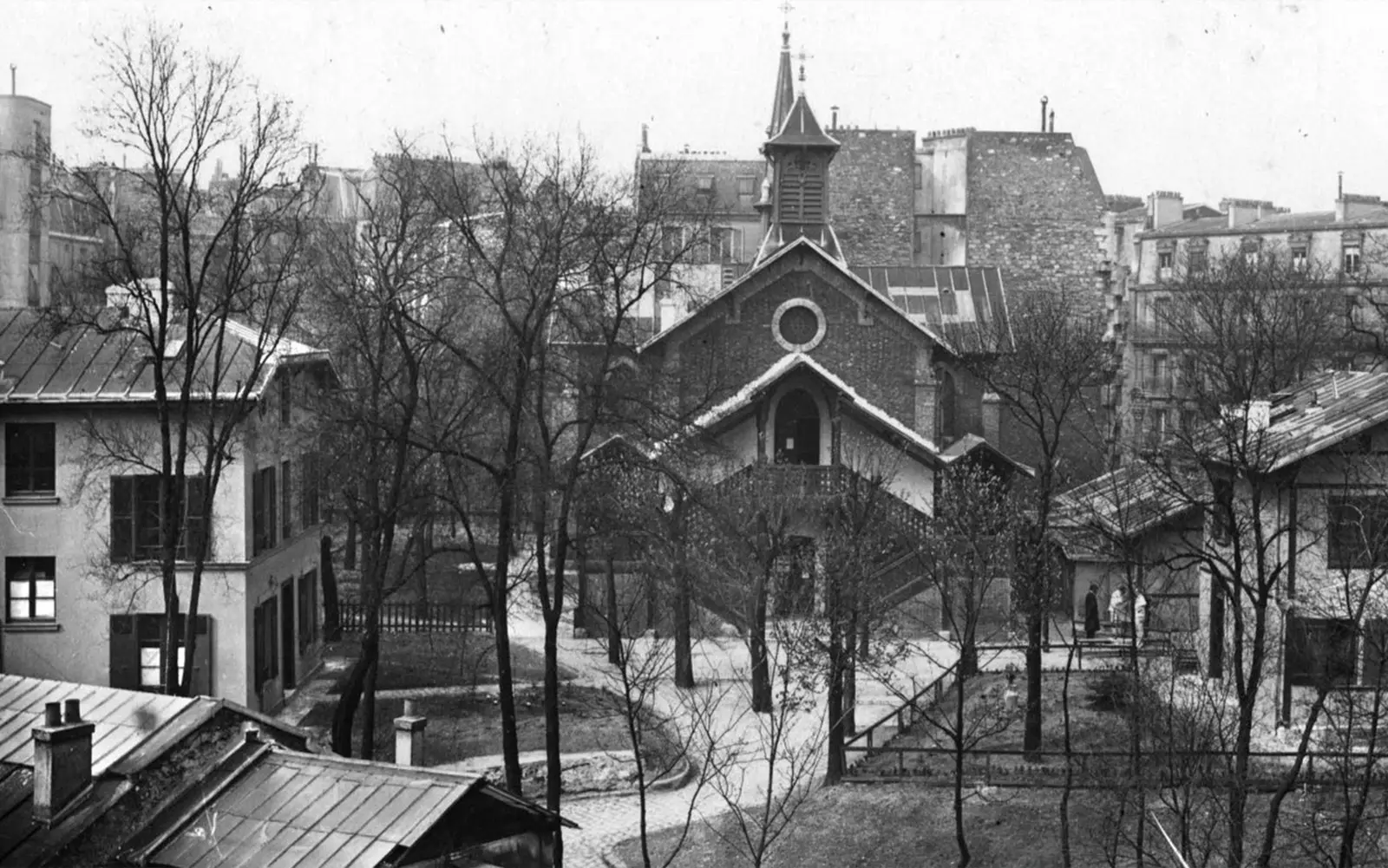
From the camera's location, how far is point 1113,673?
31344mm

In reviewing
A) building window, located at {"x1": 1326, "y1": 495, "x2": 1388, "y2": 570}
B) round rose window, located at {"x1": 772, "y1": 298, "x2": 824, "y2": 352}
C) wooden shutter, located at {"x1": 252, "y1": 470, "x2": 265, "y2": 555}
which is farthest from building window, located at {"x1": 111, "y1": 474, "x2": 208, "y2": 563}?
round rose window, located at {"x1": 772, "y1": 298, "x2": 824, "y2": 352}

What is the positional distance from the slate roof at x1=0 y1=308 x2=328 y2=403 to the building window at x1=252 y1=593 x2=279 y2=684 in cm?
487

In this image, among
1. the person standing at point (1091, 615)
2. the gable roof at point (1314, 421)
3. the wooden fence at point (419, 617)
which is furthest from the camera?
the wooden fence at point (419, 617)

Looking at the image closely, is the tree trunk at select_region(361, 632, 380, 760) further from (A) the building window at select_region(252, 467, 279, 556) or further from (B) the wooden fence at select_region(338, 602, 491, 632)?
(B) the wooden fence at select_region(338, 602, 491, 632)

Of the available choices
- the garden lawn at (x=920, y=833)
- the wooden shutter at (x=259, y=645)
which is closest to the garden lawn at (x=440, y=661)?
the wooden shutter at (x=259, y=645)

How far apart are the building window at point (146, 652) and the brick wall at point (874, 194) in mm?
54891

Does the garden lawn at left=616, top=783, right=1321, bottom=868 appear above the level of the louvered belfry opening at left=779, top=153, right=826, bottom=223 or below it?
below

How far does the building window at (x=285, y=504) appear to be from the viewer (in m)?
34.4

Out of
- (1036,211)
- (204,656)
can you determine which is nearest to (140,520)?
(204,656)

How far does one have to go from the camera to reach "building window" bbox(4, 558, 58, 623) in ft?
103

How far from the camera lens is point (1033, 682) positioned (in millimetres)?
27844

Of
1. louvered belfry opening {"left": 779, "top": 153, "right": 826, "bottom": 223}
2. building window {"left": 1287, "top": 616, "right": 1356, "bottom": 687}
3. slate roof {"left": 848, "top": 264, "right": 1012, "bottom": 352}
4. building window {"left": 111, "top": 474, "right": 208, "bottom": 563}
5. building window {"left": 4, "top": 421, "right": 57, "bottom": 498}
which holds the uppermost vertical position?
louvered belfry opening {"left": 779, "top": 153, "right": 826, "bottom": 223}

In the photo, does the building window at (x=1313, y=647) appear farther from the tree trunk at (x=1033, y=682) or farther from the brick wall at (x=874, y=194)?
the brick wall at (x=874, y=194)

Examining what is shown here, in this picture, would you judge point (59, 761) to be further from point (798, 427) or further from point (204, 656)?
point (798, 427)
